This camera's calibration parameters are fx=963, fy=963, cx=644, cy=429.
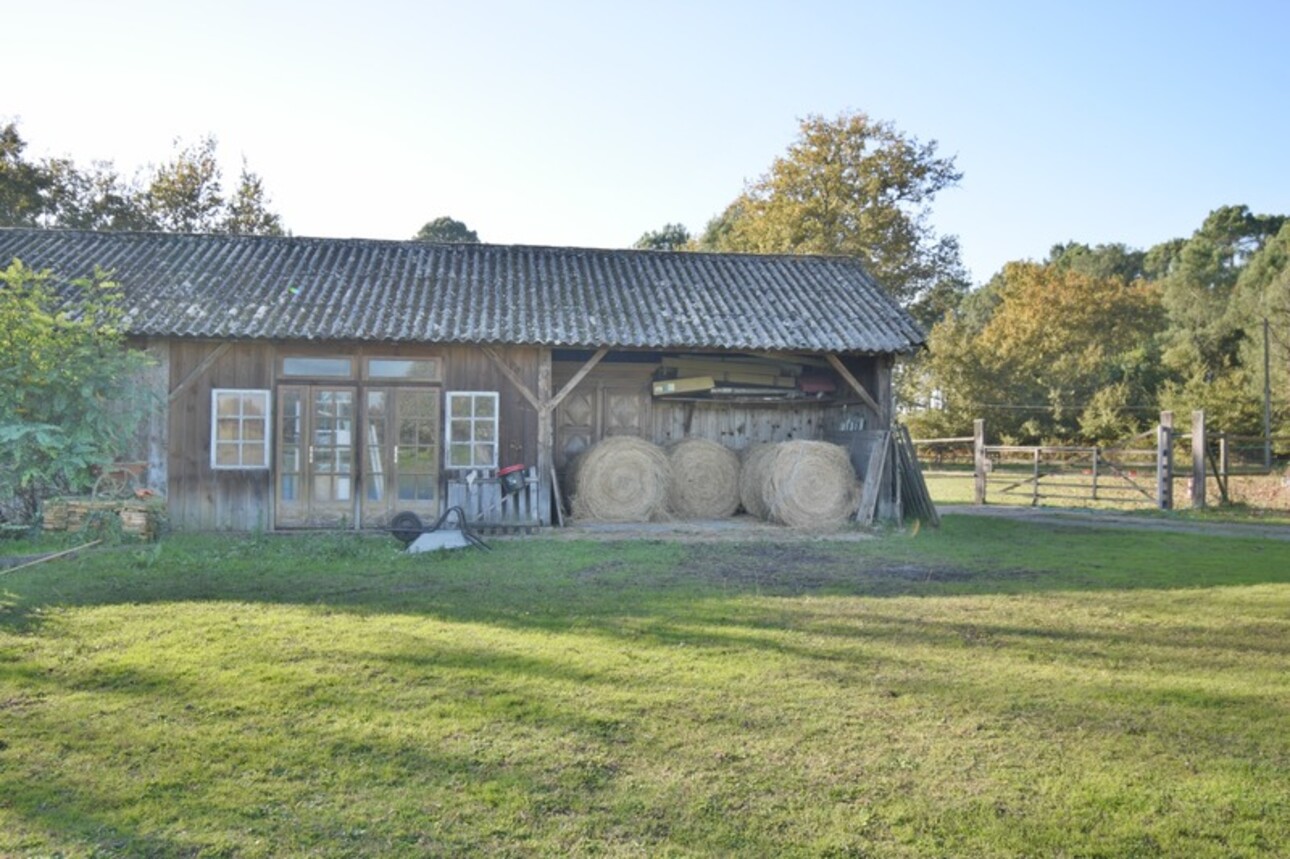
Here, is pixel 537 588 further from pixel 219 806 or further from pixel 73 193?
pixel 73 193

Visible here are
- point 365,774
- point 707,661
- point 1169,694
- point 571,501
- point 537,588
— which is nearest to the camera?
point 365,774

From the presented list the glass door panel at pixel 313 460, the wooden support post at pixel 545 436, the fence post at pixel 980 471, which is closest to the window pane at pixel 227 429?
the glass door panel at pixel 313 460

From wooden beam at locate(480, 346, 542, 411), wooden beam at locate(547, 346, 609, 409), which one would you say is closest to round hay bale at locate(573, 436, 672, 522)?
wooden beam at locate(547, 346, 609, 409)

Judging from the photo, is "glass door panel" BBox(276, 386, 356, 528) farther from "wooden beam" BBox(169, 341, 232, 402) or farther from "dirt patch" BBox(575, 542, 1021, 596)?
"dirt patch" BBox(575, 542, 1021, 596)

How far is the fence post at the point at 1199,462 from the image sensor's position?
16.5m

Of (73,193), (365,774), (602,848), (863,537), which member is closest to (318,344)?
(863,537)

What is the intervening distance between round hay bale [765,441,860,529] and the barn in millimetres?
642

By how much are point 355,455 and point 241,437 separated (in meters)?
1.46

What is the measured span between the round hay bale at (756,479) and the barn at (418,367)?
1096 mm

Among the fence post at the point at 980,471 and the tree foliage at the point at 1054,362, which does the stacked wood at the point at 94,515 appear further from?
the tree foliage at the point at 1054,362

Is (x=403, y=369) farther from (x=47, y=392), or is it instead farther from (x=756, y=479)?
(x=47, y=392)

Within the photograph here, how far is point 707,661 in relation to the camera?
17.9 feet

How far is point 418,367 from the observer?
1273cm

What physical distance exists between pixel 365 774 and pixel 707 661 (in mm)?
2269
